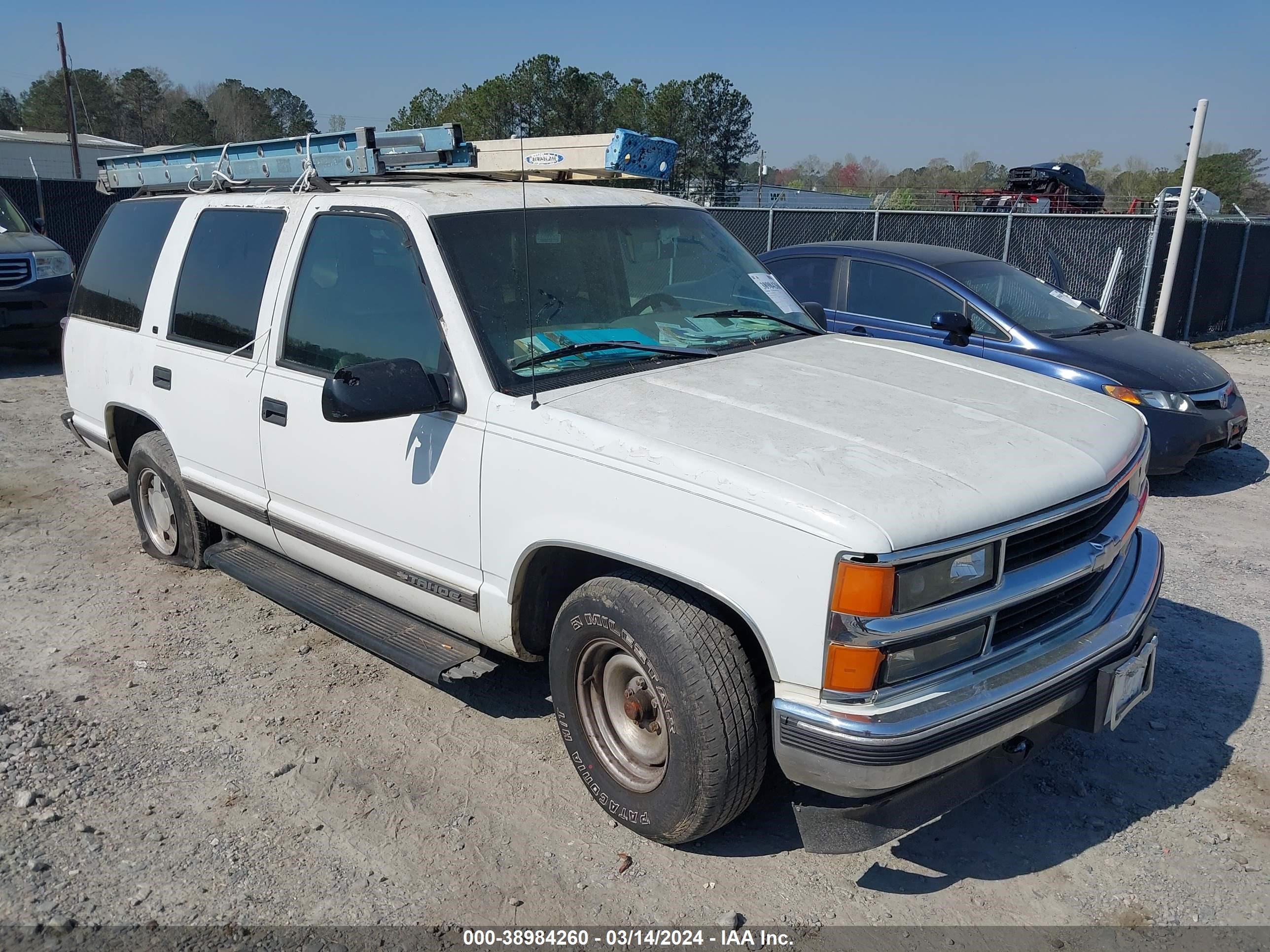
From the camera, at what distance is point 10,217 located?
12328mm

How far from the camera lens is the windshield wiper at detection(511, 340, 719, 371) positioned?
3.38 m

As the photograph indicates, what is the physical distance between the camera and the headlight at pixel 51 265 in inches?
455

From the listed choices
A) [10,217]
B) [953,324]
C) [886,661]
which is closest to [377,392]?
[886,661]

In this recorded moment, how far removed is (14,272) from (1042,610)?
1209cm

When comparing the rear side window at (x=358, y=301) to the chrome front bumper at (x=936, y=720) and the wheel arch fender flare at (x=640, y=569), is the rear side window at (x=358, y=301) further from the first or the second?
the chrome front bumper at (x=936, y=720)

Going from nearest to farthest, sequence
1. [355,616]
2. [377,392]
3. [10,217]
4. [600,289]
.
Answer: [377,392] < [600,289] < [355,616] < [10,217]

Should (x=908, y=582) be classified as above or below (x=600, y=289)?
below

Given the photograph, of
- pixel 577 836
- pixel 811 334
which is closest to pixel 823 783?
pixel 577 836

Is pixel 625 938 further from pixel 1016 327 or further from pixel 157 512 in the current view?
pixel 1016 327

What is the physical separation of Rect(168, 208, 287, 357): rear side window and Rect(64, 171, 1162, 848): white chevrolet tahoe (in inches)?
0.7

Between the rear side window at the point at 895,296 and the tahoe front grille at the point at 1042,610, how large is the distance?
471cm

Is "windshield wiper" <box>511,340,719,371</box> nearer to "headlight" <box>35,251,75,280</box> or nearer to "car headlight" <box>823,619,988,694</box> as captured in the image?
"car headlight" <box>823,619,988,694</box>

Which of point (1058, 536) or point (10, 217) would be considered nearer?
point (1058, 536)

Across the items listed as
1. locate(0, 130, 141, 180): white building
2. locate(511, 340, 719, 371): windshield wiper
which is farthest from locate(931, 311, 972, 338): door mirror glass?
locate(0, 130, 141, 180): white building
